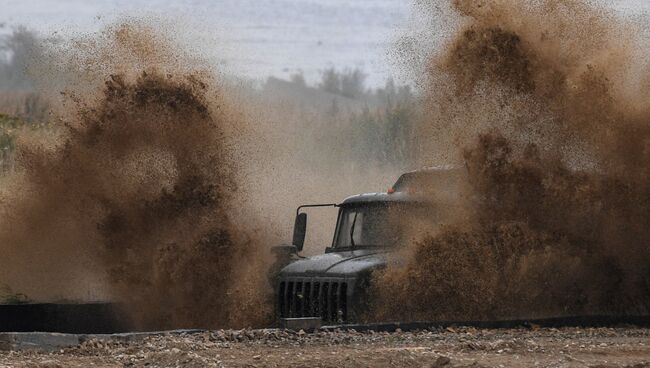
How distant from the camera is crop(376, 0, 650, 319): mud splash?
11812mm

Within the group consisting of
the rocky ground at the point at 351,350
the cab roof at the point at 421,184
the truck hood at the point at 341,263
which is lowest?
the rocky ground at the point at 351,350

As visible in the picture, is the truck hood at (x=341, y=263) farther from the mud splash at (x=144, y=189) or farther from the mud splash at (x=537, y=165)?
the mud splash at (x=144, y=189)

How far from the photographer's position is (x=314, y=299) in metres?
12.0

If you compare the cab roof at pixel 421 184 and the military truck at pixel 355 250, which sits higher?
the cab roof at pixel 421 184

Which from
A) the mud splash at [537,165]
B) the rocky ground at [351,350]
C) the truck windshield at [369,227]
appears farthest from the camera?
the truck windshield at [369,227]

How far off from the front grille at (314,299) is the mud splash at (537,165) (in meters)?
0.39

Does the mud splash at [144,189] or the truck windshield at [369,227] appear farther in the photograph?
the mud splash at [144,189]

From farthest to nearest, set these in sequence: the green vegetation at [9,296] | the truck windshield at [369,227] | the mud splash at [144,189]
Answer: the green vegetation at [9,296]
the mud splash at [144,189]
the truck windshield at [369,227]

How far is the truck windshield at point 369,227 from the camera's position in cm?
1250

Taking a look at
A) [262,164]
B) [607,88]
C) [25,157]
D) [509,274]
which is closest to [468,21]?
[607,88]

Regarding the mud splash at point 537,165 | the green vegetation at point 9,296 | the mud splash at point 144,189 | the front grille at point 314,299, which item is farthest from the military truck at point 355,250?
the green vegetation at point 9,296

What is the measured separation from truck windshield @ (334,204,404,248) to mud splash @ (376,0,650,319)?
574mm

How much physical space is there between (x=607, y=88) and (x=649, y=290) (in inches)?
84.6

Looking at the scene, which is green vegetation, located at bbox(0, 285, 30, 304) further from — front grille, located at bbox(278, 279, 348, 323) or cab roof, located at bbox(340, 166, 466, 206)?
cab roof, located at bbox(340, 166, 466, 206)
